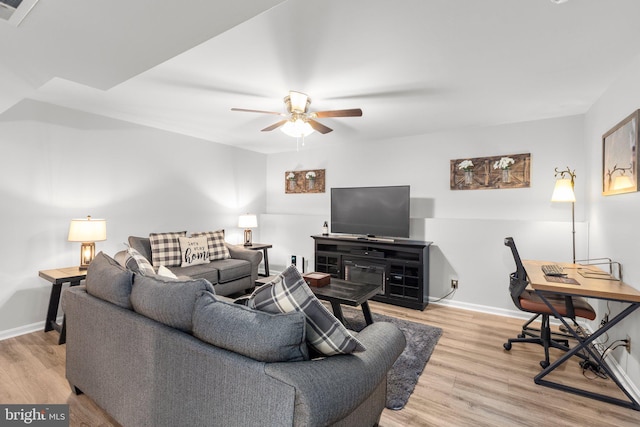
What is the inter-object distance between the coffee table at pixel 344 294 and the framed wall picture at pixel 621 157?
2.13 metres

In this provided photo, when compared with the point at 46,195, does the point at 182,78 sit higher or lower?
higher

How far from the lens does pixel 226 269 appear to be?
12.5 feet

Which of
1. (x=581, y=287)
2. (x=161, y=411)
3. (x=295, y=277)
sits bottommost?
(x=161, y=411)

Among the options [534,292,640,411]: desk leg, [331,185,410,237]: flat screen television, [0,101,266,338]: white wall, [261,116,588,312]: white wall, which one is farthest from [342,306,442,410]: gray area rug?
[0,101,266,338]: white wall

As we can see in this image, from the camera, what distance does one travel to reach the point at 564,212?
3.48m

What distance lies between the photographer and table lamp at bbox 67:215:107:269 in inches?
116

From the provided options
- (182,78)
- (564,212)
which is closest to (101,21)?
(182,78)

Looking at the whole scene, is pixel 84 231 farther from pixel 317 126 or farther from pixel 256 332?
pixel 256 332

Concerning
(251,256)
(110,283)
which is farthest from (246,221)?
(110,283)

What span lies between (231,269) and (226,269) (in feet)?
0.26

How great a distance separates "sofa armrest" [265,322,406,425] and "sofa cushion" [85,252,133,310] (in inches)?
43.3

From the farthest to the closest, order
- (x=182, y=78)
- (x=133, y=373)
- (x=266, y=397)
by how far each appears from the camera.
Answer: (x=182, y=78) < (x=133, y=373) < (x=266, y=397)

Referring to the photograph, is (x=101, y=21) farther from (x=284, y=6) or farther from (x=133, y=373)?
(x=133, y=373)

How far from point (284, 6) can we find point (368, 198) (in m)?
3.03
